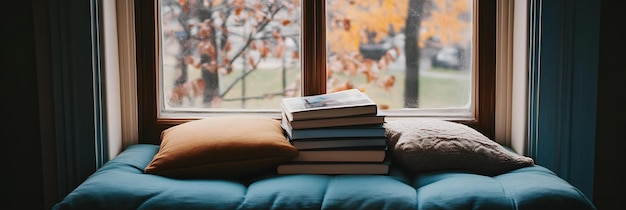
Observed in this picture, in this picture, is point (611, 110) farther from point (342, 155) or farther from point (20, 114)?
point (20, 114)

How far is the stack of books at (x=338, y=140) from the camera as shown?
207 centimetres

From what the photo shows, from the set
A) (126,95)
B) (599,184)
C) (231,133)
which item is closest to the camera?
(599,184)

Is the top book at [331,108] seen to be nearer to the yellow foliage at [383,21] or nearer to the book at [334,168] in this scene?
the book at [334,168]

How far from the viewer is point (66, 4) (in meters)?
2.14

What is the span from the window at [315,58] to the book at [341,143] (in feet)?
1.50

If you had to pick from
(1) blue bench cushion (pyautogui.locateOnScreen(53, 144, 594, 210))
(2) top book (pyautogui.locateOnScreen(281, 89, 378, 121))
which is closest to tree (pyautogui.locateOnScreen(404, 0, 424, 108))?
(2) top book (pyautogui.locateOnScreen(281, 89, 378, 121))

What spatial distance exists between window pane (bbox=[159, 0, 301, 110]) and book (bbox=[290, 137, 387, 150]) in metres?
0.50

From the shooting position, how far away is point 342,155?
2.08m

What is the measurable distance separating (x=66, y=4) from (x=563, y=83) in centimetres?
150

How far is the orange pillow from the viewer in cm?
200

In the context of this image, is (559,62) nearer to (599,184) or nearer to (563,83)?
(563,83)

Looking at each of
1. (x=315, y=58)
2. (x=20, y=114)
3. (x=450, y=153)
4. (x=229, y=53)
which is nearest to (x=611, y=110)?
(x=450, y=153)

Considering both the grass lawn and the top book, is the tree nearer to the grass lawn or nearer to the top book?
the grass lawn

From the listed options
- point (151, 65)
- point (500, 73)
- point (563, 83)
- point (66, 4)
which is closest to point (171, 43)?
point (151, 65)
